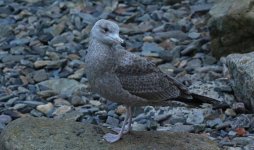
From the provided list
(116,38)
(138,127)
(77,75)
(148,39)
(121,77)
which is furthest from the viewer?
(148,39)

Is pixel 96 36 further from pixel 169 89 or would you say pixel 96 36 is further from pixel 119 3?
pixel 119 3

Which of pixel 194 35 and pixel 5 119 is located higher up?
Result: pixel 194 35

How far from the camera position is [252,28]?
30.8ft

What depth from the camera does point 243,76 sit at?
306 inches

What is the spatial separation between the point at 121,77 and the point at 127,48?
4.27 metres

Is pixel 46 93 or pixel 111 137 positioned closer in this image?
pixel 111 137

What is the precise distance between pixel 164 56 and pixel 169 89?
11.6 feet

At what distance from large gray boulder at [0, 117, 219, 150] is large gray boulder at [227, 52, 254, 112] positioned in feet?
4.02

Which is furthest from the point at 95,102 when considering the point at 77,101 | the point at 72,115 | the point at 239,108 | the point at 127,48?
the point at 127,48

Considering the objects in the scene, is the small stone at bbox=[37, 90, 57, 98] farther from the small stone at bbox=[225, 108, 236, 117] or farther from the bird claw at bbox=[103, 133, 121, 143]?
the bird claw at bbox=[103, 133, 121, 143]

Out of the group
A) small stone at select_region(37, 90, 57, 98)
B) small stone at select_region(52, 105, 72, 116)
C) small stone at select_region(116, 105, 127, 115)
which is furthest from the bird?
small stone at select_region(37, 90, 57, 98)

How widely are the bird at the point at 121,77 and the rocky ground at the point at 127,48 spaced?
2.82 feet

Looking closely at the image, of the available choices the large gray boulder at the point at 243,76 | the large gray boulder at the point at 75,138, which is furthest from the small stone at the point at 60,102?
the large gray boulder at the point at 243,76

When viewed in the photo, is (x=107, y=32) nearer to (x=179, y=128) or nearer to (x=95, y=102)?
(x=179, y=128)
